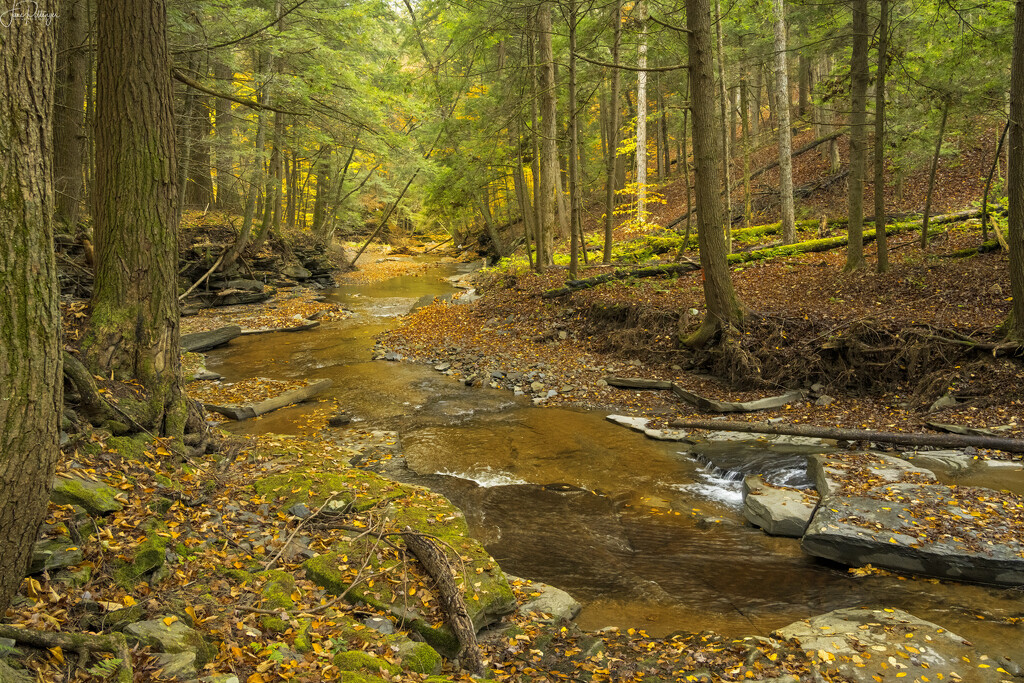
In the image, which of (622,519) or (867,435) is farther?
(867,435)

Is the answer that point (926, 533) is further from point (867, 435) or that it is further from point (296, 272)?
point (296, 272)

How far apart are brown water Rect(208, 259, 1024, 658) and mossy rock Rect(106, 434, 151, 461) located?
338 centimetres

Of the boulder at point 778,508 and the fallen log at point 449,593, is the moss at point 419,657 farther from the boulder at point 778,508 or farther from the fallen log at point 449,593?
the boulder at point 778,508

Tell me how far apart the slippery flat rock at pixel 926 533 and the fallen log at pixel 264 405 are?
847 centimetres

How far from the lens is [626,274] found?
1505 centimetres

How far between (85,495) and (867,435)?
8584mm

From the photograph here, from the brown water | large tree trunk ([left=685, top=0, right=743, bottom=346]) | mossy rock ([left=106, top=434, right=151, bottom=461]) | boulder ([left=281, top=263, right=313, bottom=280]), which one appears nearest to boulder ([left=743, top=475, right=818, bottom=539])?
the brown water

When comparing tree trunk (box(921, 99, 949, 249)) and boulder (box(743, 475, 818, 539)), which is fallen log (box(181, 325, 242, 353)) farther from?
tree trunk (box(921, 99, 949, 249))

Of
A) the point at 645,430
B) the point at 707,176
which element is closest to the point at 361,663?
the point at 645,430

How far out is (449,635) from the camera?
4355 mm

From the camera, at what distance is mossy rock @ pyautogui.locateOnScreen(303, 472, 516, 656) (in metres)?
4.38

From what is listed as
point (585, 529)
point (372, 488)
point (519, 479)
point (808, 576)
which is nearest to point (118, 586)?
point (372, 488)

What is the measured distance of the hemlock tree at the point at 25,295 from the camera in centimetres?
314

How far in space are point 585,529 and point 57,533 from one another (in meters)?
4.88
